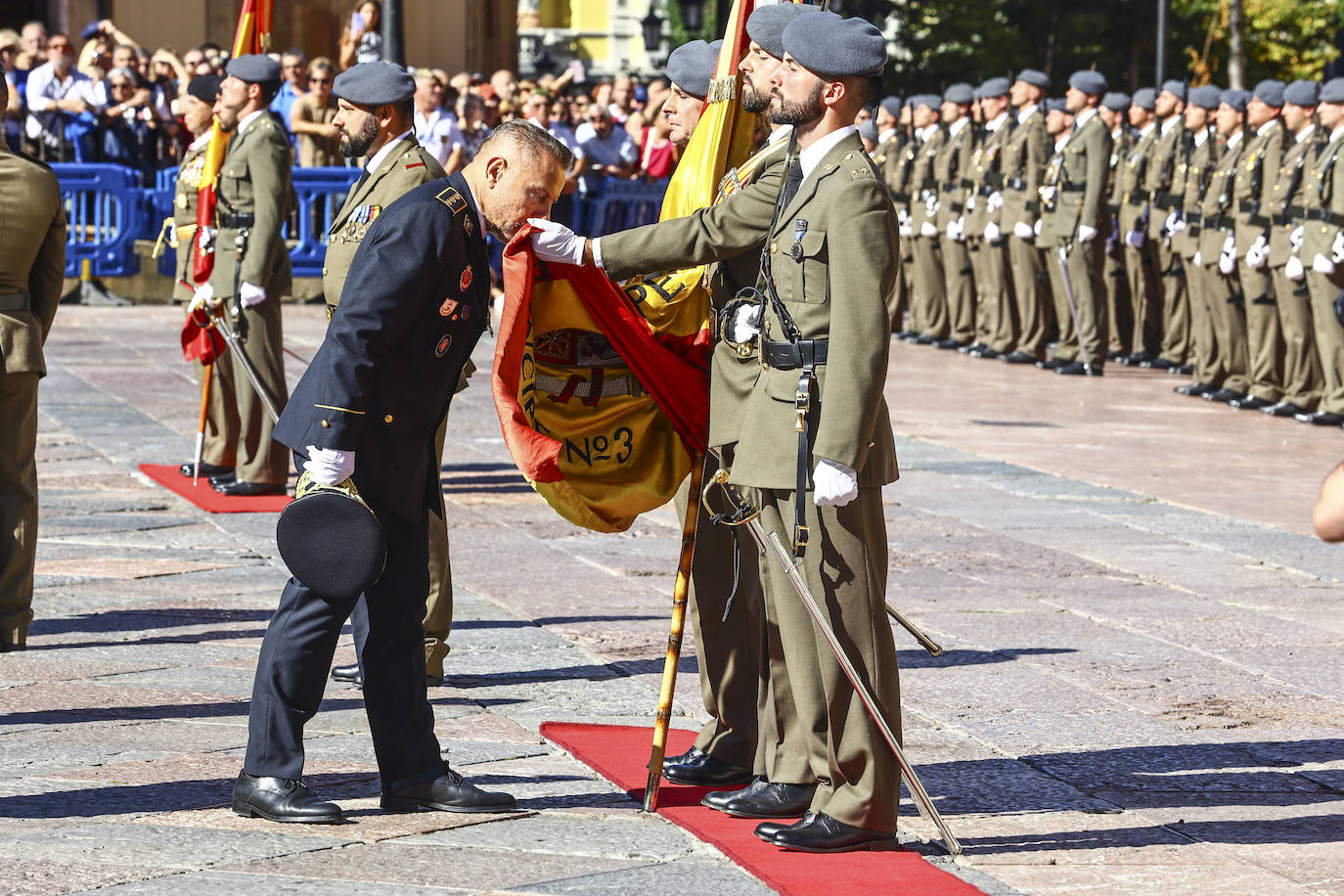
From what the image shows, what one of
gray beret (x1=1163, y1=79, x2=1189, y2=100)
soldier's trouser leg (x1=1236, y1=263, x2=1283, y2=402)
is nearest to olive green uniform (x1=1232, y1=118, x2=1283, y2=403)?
soldier's trouser leg (x1=1236, y1=263, x2=1283, y2=402)

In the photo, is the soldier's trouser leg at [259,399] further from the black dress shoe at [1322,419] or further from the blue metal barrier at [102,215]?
the blue metal barrier at [102,215]

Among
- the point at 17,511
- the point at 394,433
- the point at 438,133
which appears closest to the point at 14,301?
the point at 17,511

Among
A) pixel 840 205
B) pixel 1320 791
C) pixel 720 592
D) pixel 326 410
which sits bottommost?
pixel 1320 791

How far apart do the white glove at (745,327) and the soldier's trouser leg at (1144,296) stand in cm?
1239

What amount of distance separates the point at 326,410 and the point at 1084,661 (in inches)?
114

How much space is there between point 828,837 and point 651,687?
1.63 m

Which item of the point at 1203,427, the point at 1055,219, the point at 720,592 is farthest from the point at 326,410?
the point at 1055,219

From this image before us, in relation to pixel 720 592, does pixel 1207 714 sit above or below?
below

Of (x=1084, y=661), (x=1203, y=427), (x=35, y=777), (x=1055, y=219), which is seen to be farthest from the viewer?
(x=1055, y=219)

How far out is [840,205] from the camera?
4488 millimetres

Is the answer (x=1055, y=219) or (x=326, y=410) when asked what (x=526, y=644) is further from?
(x=1055, y=219)

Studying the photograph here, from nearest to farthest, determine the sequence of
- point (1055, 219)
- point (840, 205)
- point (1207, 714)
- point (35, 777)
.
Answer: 1. point (840, 205)
2. point (35, 777)
3. point (1207, 714)
4. point (1055, 219)

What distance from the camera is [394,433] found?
4.71 metres

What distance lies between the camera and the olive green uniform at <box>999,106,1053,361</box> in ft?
53.1
